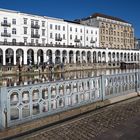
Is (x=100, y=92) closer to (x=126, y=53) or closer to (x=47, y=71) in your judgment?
(x=47, y=71)

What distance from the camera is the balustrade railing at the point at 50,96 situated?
5019mm

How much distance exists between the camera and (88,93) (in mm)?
7238

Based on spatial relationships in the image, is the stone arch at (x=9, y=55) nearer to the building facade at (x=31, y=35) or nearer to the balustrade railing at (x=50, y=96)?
the building facade at (x=31, y=35)

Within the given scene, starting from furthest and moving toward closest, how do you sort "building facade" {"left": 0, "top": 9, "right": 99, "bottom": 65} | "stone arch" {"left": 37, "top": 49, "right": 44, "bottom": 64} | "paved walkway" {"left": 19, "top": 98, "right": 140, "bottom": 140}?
"stone arch" {"left": 37, "top": 49, "right": 44, "bottom": 64} < "building facade" {"left": 0, "top": 9, "right": 99, "bottom": 65} < "paved walkway" {"left": 19, "top": 98, "right": 140, "bottom": 140}

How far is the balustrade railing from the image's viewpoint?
16.5 ft

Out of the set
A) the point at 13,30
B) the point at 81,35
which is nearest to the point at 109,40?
the point at 81,35

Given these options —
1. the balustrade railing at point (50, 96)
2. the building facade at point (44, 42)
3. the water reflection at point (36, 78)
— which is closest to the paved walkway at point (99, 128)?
the balustrade railing at point (50, 96)

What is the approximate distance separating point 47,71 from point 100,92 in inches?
1626

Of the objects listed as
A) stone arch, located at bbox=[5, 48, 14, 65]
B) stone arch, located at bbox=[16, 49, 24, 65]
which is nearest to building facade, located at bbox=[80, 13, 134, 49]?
stone arch, located at bbox=[16, 49, 24, 65]

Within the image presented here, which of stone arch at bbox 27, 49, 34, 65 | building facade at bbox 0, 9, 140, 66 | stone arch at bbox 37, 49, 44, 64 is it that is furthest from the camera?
stone arch at bbox 37, 49, 44, 64

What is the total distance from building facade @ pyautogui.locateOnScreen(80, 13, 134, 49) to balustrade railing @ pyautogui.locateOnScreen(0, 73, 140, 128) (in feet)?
259

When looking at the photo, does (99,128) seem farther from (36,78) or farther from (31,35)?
(31,35)

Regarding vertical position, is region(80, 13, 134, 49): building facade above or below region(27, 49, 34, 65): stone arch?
above

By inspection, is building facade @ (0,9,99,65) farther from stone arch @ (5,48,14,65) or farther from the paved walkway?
the paved walkway
